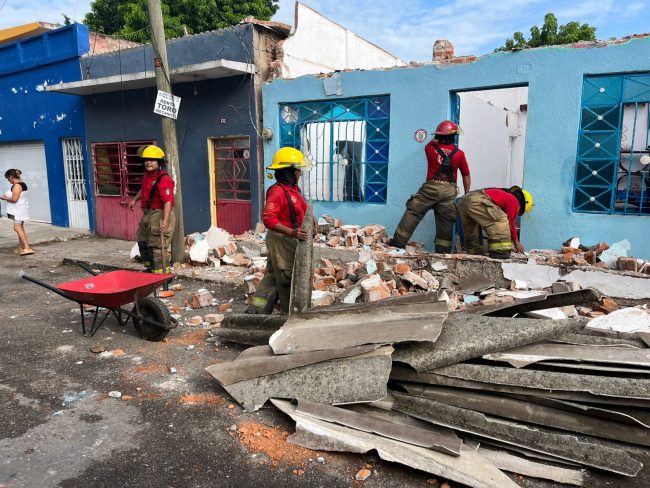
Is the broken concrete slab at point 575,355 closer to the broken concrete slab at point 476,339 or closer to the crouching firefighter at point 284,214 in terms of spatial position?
the broken concrete slab at point 476,339

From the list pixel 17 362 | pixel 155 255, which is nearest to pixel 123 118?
pixel 155 255

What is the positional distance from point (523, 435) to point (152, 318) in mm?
3560

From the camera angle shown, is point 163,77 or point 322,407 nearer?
point 322,407

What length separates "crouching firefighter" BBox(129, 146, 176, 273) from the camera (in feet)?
20.4

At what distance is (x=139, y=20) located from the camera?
18.9 meters

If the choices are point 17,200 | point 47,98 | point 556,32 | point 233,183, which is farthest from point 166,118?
point 556,32

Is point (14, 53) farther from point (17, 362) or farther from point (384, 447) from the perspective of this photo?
point (384, 447)

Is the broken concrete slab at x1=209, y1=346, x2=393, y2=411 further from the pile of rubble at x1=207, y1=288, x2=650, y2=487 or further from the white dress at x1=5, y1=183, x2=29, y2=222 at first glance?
the white dress at x1=5, y1=183, x2=29, y2=222

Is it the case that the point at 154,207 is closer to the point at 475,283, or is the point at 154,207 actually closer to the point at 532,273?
the point at 475,283

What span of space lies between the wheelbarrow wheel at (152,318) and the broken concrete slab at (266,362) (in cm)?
124

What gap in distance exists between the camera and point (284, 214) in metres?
4.65

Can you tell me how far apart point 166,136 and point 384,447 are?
621cm

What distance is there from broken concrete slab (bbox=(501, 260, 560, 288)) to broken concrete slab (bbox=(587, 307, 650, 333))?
0.94 m

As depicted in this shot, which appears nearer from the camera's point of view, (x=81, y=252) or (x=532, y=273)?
(x=532, y=273)
